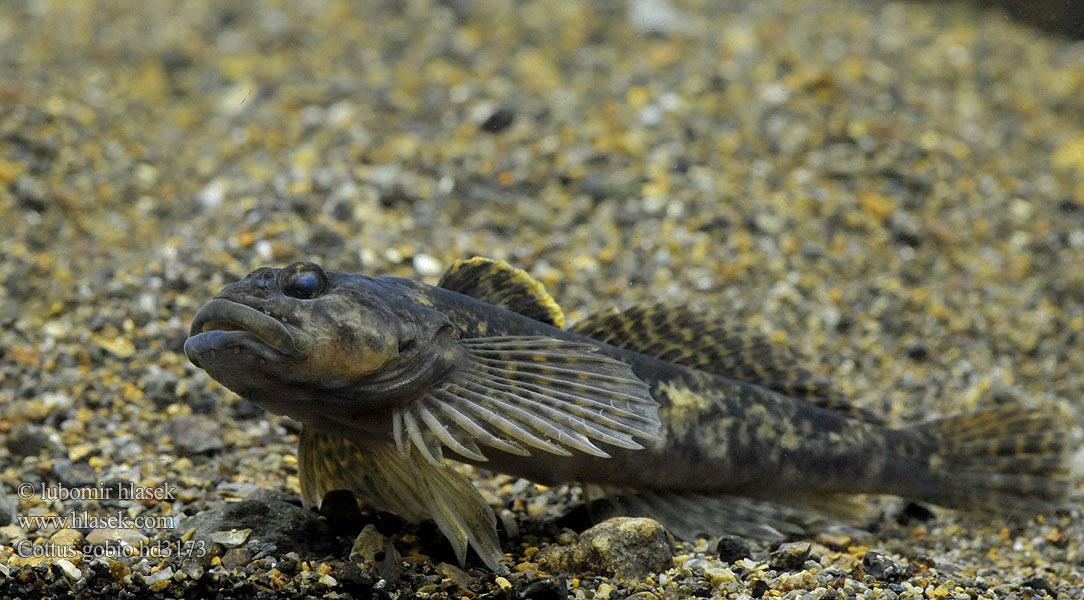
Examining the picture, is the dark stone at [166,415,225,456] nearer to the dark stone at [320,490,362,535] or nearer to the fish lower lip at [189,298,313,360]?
the dark stone at [320,490,362,535]

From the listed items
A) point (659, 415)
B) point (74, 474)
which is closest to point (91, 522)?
point (74, 474)

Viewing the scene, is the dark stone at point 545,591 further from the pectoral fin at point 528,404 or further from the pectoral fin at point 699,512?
the pectoral fin at point 699,512

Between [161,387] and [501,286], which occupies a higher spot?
[501,286]

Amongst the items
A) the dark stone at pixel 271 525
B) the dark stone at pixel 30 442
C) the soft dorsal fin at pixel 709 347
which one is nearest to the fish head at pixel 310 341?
the dark stone at pixel 271 525

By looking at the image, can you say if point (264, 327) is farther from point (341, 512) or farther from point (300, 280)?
point (341, 512)

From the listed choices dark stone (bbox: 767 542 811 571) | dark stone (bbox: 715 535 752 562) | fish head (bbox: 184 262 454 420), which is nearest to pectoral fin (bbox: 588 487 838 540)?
dark stone (bbox: 715 535 752 562)

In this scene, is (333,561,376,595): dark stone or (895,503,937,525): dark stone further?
(895,503,937,525): dark stone

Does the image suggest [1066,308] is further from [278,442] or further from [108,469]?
[108,469]
